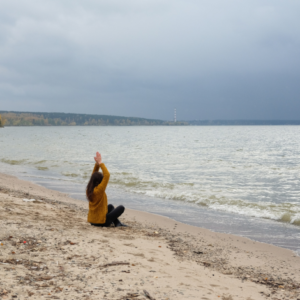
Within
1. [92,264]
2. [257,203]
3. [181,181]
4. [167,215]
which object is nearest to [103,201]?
[92,264]

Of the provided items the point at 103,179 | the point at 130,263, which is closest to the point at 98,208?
the point at 103,179

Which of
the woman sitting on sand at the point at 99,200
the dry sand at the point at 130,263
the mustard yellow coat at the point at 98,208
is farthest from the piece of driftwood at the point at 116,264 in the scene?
the mustard yellow coat at the point at 98,208

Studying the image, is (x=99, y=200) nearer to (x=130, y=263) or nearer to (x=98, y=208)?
(x=98, y=208)

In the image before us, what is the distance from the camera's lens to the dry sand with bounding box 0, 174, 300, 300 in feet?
12.4

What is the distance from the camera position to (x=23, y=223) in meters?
6.23

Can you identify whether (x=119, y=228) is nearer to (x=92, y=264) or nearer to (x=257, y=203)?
(x=92, y=264)

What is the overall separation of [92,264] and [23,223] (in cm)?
241

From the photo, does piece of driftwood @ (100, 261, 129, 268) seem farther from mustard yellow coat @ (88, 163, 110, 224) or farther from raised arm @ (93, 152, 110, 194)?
mustard yellow coat @ (88, 163, 110, 224)

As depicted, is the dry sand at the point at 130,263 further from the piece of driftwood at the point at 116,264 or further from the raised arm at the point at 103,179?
the raised arm at the point at 103,179

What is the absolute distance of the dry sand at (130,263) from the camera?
3.77 m

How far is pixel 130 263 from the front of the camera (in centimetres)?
471

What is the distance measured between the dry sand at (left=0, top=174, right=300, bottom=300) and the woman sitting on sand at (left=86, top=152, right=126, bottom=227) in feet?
0.87

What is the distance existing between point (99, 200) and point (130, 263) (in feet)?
7.87

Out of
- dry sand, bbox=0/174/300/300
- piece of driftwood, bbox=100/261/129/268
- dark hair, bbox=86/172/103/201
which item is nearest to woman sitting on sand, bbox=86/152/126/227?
dark hair, bbox=86/172/103/201
